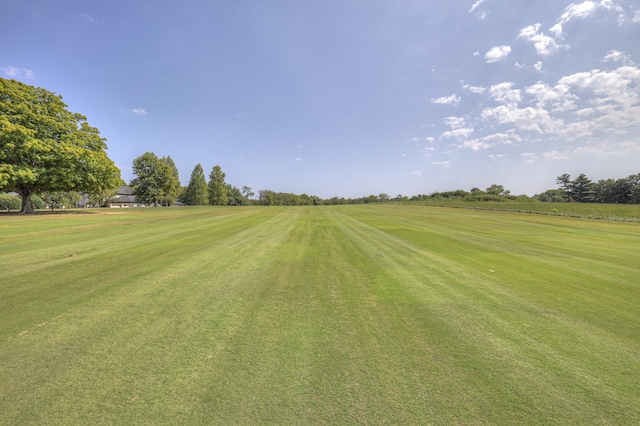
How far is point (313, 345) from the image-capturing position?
3.58 metres

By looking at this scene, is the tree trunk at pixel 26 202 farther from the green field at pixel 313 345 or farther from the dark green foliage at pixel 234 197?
the dark green foliage at pixel 234 197

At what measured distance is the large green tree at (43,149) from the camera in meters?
22.8

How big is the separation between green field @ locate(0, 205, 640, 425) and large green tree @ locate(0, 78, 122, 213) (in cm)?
2395

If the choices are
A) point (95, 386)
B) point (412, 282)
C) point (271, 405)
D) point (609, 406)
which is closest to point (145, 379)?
point (95, 386)

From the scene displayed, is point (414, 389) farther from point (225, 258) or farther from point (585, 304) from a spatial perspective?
point (225, 258)

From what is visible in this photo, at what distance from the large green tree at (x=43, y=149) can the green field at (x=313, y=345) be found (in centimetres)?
2395

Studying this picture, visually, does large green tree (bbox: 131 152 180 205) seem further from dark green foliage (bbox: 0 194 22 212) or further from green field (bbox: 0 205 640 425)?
green field (bbox: 0 205 640 425)

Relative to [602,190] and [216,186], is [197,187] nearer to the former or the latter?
[216,186]

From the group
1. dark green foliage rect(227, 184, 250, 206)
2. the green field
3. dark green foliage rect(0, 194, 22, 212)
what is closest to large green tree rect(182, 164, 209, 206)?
dark green foliage rect(227, 184, 250, 206)

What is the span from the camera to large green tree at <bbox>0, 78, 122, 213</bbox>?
22.8 metres

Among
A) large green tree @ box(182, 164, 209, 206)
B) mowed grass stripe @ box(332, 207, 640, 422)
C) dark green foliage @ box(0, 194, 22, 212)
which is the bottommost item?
mowed grass stripe @ box(332, 207, 640, 422)

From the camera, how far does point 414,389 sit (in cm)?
272

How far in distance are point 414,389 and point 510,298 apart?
4.15 m

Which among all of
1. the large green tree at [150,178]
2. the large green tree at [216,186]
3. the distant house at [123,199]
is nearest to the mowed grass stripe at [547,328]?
the large green tree at [150,178]
